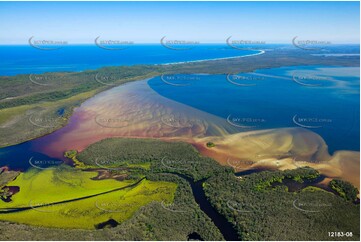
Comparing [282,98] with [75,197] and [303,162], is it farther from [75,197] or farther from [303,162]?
[75,197]

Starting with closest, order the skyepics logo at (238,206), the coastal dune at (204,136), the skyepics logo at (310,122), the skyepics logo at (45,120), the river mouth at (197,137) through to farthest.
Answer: the skyepics logo at (238,206) < the coastal dune at (204,136) < the river mouth at (197,137) < the skyepics logo at (310,122) < the skyepics logo at (45,120)

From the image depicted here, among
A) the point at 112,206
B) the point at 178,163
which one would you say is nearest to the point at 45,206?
the point at 112,206

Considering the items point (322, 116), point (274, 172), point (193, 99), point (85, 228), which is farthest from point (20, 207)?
point (322, 116)

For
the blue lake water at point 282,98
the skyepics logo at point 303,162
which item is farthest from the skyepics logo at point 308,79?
the skyepics logo at point 303,162

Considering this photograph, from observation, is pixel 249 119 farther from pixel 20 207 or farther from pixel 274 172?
pixel 20 207

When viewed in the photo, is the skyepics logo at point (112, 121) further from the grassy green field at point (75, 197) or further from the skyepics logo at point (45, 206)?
Answer: the skyepics logo at point (45, 206)

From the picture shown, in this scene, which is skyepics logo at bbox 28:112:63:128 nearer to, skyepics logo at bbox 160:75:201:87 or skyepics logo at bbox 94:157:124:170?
skyepics logo at bbox 94:157:124:170

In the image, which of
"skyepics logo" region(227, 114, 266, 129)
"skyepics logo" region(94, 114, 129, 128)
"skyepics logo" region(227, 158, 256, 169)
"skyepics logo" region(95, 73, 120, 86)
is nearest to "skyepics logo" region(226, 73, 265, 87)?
"skyepics logo" region(227, 114, 266, 129)
